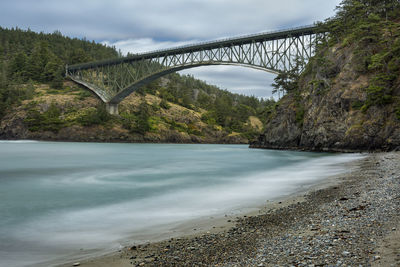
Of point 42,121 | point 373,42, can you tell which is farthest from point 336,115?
point 42,121

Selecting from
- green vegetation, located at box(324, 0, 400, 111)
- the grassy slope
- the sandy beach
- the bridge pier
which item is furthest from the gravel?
the bridge pier

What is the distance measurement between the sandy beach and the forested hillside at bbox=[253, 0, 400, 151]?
25704mm

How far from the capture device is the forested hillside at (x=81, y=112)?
78562 millimetres

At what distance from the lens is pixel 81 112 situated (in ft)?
277

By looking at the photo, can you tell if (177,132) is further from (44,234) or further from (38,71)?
(44,234)

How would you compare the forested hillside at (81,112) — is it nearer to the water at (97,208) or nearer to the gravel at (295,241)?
the water at (97,208)

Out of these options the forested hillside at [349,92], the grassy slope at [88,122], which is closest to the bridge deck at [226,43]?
the forested hillside at [349,92]

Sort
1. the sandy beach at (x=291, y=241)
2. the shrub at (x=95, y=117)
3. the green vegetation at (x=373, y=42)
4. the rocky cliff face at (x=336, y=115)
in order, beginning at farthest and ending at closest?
the shrub at (x=95, y=117)
the green vegetation at (x=373, y=42)
the rocky cliff face at (x=336, y=115)
the sandy beach at (x=291, y=241)

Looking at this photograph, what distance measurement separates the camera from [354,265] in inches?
158

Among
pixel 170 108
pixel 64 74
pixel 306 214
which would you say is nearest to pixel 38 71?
pixel 64 74

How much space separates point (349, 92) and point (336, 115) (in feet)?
10.3

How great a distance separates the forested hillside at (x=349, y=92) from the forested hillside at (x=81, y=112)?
48.2 ft

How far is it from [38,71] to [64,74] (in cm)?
898

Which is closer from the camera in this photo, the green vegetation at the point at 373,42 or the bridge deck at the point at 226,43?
the green vegetation at the point at 373,42
